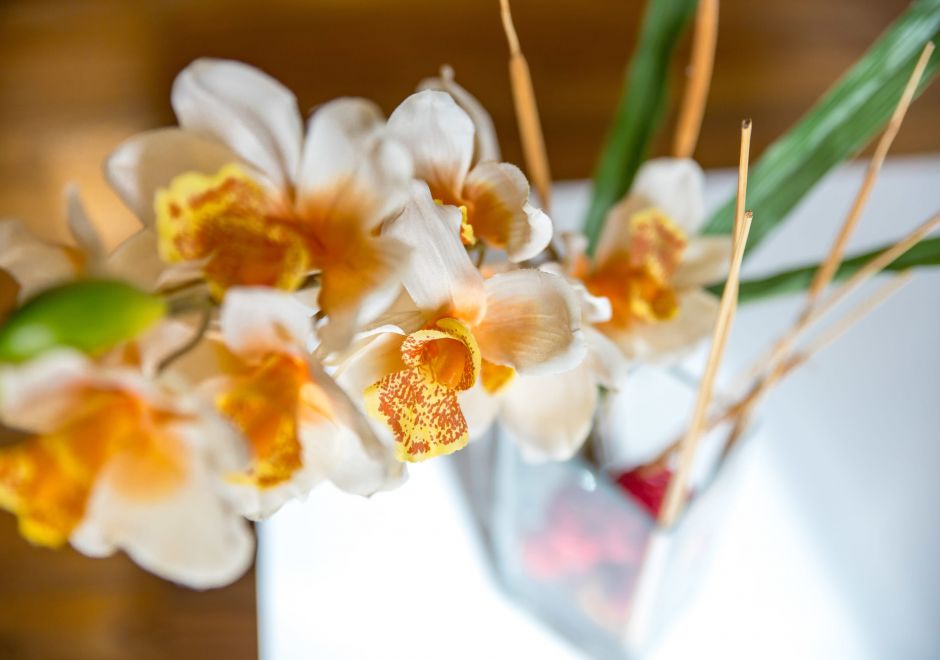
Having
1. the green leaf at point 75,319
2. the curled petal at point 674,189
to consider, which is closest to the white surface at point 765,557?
the curled petal at point 674,189

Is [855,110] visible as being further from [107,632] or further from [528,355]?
[107,632]

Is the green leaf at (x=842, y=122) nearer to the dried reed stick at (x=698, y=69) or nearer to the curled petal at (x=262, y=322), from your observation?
the dried reed stick at (x=698, y=69)

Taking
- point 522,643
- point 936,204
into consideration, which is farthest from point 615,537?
point 936,204

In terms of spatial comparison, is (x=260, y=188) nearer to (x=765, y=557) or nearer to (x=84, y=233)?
(x=84, y=233)

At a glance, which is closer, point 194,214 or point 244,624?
point 194,214

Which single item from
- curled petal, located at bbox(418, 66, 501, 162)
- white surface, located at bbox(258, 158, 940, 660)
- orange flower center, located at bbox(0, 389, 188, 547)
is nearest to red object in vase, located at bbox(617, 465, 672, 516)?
white surface, located at bbox(258, 158, 940, 660)

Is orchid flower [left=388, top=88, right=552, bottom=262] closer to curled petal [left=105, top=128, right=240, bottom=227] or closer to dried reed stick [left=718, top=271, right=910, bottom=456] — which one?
curled petal [left=105, top=128, right=240, bottom=227]

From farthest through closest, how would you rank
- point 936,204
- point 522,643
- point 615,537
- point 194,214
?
point 936,204, point 522,643, point 615,537, point 194,214
